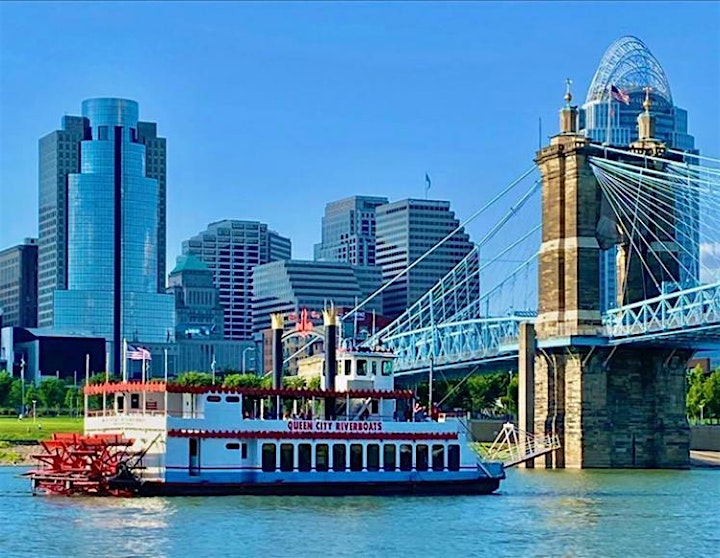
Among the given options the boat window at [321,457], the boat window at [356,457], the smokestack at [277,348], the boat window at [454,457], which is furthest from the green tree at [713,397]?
the boat window at [321,457]

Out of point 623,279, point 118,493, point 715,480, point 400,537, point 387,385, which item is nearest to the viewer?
point 400,537

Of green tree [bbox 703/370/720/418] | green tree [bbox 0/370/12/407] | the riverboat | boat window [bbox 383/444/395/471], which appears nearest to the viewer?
the riverboat

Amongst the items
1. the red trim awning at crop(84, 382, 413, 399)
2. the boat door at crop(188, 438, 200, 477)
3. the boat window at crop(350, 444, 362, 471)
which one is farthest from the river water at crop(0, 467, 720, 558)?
the red trim awning at crop(84, 382, 413, 399)

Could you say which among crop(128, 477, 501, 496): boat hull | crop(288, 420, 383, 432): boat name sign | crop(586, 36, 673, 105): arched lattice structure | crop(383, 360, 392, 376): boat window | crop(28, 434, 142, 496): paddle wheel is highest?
crop(586, 36, 673, 105): arched lattice structure

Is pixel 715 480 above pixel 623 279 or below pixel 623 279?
below

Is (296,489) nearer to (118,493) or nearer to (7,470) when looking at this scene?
(118,493)

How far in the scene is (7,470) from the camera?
110562 millimetres

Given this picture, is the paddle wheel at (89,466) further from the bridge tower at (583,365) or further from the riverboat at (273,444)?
the bridge tower at (583,365)

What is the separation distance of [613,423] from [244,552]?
204ft

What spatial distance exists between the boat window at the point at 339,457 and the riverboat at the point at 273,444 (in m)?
0.04

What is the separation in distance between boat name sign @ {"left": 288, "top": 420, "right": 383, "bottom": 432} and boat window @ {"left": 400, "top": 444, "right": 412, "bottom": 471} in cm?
145

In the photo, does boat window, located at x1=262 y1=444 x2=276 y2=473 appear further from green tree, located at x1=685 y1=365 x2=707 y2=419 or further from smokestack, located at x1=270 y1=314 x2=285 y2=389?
green tree, located at x1=685 y1=365 x2=707 y2=419

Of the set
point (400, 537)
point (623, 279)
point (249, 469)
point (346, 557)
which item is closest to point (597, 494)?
point (249, 469)

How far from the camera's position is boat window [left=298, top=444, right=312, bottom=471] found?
7394 centimetres
